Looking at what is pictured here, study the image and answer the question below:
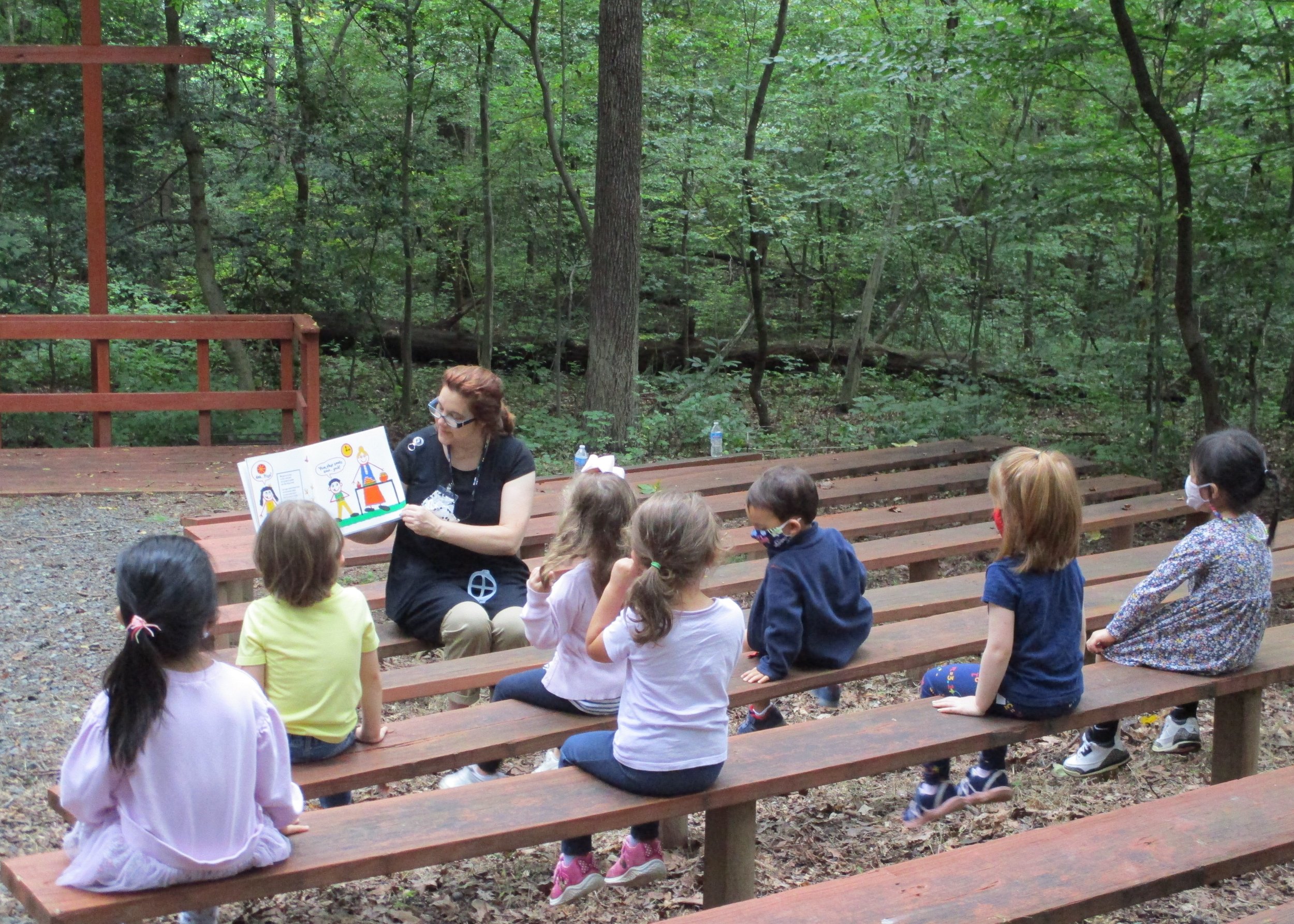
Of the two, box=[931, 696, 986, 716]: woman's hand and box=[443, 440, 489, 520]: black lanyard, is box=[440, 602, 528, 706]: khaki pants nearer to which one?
box=[443, 440, 489, 520]: black lanyard

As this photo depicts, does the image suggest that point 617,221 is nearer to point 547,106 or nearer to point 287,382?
point 547,106

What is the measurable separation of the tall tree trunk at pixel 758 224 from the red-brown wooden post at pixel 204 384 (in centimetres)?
509

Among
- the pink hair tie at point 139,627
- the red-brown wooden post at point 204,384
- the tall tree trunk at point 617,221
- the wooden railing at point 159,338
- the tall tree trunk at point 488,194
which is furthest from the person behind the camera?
the tall tree trunk at point 488,194

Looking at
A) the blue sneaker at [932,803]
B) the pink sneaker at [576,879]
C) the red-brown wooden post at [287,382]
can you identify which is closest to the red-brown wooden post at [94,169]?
the red-brown wooden post at [287,382]

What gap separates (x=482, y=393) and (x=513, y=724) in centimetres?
129

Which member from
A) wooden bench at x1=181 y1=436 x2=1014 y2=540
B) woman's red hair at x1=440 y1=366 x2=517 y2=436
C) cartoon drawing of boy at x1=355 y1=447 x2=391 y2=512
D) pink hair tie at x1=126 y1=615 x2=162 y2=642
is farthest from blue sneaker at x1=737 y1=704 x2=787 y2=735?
wooden bench at x1=181 y1=436 x2=1014 y2=540

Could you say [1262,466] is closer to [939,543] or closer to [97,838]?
[939,543]

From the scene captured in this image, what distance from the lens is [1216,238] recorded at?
722 centimetres

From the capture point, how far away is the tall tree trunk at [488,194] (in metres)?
11.7

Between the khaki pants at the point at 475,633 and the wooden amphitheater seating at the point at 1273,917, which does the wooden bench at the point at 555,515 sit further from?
the wooden amphitheater seating at the point at 1273,917

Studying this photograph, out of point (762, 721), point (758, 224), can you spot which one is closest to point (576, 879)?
point (762, 721)

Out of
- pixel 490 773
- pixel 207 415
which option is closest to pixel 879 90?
pixel 207 415

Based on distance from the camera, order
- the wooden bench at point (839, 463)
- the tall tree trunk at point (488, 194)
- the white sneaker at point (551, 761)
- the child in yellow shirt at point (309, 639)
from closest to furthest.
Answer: the child in yellow shirt at point (309, 639), the white sneaker at point (551, 761), the wooden bench at point (839, 463), the tall tree trunk at point (488, 194)

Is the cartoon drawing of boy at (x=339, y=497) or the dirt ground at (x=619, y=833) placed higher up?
the cartoon drawing of boy at (x=339, y=497)
